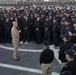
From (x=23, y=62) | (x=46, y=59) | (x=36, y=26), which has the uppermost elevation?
(x=46, y=59)

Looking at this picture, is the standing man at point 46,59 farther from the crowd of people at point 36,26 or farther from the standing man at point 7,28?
the standing man at point 7,28

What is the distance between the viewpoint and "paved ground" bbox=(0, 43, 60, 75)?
454 inches

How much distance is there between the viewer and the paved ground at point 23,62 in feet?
37.9

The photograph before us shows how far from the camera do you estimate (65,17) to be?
16.6m

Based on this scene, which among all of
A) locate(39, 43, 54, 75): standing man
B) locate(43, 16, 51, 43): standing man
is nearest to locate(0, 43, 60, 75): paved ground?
locate(43, 16, 51, 43): standing man

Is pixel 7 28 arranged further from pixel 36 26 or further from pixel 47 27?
pixel 47 27

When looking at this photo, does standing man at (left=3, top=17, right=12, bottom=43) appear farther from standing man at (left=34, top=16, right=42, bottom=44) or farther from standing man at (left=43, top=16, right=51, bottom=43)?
standing man at (left=43, top=16, right=51, bottom=43)

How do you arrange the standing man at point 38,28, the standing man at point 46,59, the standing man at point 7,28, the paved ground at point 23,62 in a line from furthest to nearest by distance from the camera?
the standing man at point 7,28 < the standing man at point 38,28 < the paved ground at point 23,62 < the standing man at point 46,59

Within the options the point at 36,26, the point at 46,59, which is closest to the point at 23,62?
the point at 36,26

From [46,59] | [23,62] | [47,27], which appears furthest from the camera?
[47,27]

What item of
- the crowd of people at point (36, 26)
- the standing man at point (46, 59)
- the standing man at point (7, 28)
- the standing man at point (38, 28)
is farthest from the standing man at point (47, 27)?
the standing man at point (46, 59)

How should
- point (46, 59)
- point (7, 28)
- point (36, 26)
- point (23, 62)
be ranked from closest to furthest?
point (46, 59) → point (23, 62) → point (36, 26) → point (7, 28)

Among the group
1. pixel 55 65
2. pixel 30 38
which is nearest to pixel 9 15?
pixel 30 38

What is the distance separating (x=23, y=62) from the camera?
13.0 metres
